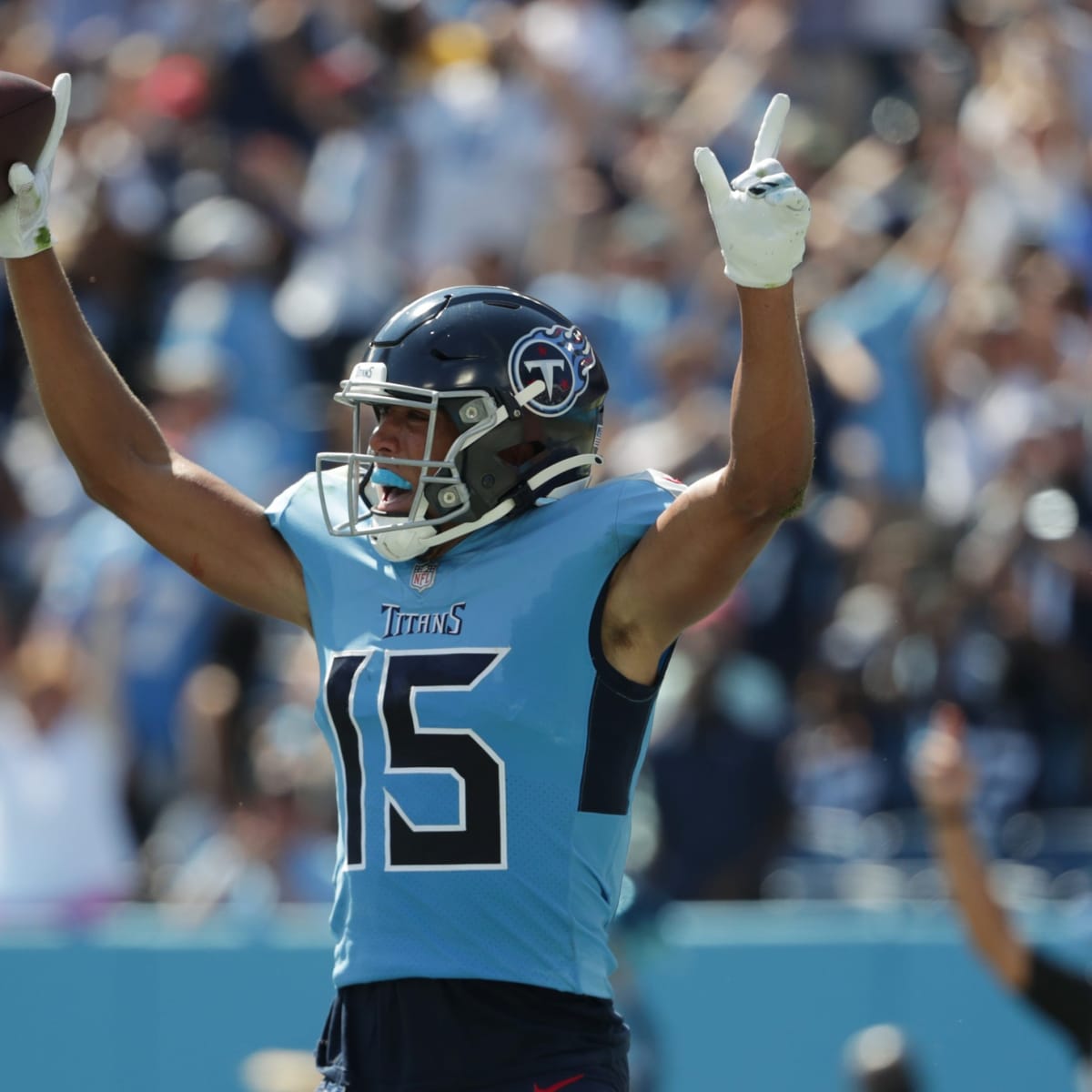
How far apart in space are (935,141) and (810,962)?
4172mm

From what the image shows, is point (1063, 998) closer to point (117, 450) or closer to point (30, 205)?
point (117, 450)

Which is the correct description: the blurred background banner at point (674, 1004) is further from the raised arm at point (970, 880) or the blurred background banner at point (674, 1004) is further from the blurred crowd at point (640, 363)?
the raised arm at point (970, 880)

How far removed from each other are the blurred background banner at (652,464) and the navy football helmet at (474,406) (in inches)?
99.8

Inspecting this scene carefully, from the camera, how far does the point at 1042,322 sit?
329 inches

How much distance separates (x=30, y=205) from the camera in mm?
3871

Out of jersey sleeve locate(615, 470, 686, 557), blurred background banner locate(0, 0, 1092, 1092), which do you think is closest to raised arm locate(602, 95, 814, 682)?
jersey sleeve locate(615, 470, 686, 557)

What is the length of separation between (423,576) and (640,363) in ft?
17.8

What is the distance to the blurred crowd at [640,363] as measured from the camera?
7543 millimetres

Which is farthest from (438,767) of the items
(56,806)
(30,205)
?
(56,806)

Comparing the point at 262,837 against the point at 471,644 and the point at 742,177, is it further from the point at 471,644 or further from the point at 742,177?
the point at 742,177

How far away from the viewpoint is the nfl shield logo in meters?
3.62

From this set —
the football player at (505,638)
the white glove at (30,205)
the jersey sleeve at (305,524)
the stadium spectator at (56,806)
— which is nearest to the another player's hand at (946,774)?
the football player at (505,638)

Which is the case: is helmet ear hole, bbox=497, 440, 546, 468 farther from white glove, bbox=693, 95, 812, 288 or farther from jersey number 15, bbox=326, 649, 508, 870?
white glove, bbox=693, 95, 812, 288

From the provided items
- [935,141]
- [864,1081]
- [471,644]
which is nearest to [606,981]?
[471,644]
